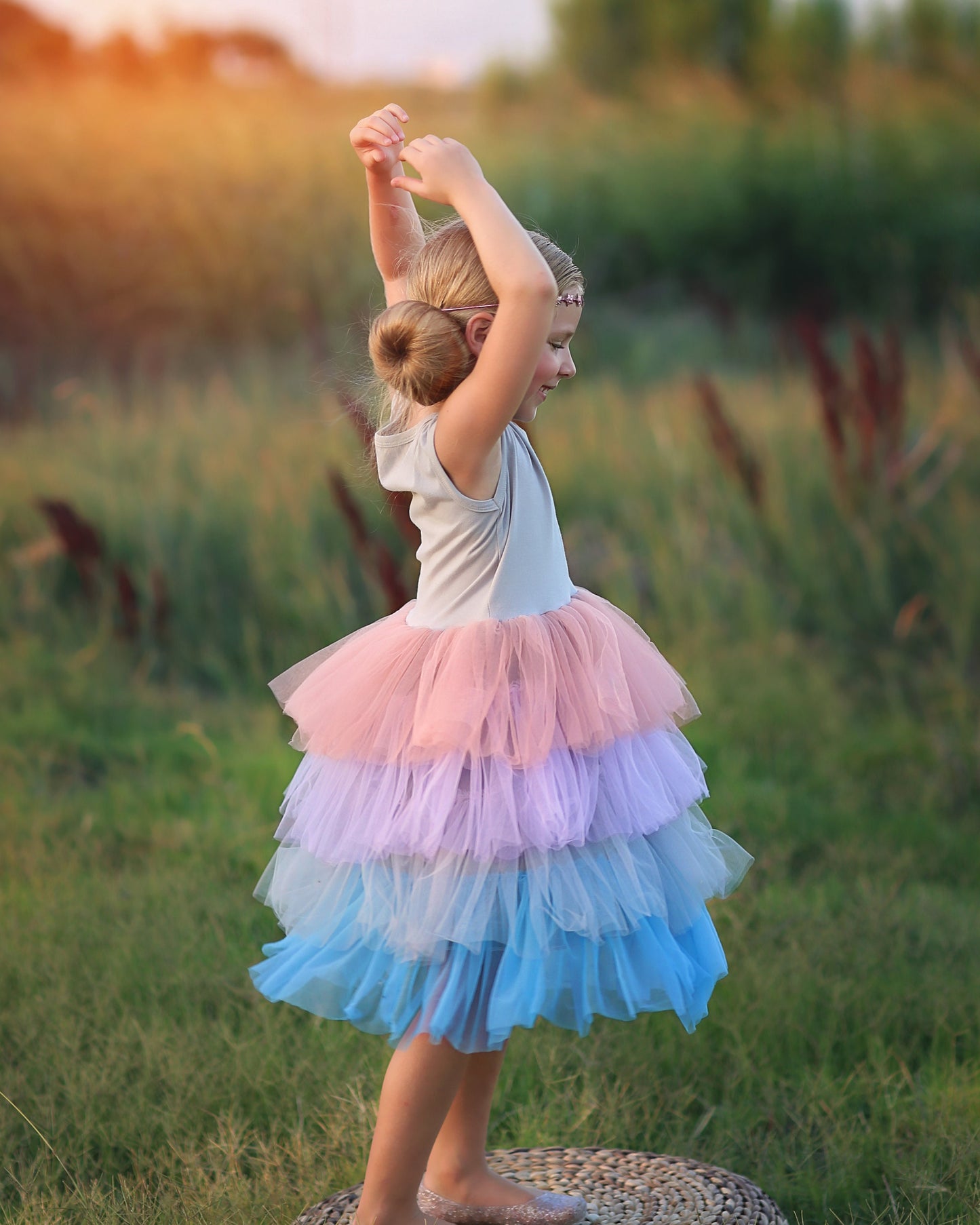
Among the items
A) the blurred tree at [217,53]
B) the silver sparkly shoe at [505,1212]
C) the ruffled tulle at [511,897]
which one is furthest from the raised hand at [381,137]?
the blurred tree at [217,53]

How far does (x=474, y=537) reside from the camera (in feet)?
5.90

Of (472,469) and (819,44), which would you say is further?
(819,44)

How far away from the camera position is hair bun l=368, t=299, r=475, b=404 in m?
1.76

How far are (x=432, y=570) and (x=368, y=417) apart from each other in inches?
16.9

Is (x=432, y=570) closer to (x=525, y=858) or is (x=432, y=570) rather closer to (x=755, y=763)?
(x=525, y=858)

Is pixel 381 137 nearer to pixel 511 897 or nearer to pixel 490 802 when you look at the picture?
pixel 490 802

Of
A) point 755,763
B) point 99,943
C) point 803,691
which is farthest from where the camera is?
point 803,691

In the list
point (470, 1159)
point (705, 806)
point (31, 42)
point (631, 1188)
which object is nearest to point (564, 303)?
point (470, 1159)

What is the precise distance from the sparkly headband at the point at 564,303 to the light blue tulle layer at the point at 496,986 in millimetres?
844

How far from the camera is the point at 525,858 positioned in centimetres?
169

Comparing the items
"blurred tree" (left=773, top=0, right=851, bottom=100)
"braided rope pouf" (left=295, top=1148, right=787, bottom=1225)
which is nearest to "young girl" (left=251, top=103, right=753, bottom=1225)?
"braided rope pouf" (left=295, top=1148, right=787, bottom=1225)

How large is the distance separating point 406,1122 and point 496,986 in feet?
0.78

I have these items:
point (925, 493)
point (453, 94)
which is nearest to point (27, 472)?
point (925, 493)

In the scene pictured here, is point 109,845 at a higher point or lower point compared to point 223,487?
lower
